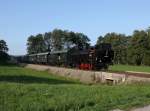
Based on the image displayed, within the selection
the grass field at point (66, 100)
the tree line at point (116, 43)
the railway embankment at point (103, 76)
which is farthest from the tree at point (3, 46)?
the grass field at point (66, 100)

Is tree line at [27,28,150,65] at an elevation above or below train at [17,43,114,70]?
above

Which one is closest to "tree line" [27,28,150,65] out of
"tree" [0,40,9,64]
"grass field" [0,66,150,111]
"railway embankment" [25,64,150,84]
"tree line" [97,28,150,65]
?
"tree line" [97,28,150,65]

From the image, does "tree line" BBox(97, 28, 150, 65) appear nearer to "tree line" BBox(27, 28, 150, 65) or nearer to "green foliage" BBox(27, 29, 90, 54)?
"tree line" BBox(27, 28, 150, 65)

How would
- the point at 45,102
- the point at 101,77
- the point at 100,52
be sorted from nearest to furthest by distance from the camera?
the point at 45,102 < the point at 101,77 < the point at 100,52

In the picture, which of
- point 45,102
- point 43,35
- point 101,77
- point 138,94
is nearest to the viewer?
point 45,102

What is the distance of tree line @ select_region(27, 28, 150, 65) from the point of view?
338 ft

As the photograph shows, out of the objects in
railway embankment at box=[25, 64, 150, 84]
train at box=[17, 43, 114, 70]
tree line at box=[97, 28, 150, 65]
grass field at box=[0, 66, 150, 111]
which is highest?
tree line at box=[97, 28, 150, 65]

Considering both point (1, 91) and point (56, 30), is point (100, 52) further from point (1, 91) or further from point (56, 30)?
point (56, 30)

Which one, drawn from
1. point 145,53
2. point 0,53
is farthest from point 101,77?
point 0,53

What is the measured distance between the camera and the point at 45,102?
1319 cm

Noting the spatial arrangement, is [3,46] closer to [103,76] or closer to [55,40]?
[55,40]

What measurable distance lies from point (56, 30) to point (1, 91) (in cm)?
16948

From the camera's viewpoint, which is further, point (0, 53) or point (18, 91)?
point (0, 53)

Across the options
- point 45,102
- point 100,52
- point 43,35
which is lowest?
point 45,102
